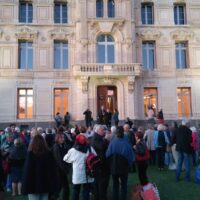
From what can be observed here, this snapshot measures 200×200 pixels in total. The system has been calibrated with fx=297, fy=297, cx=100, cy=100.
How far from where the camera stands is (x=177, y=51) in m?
27.4

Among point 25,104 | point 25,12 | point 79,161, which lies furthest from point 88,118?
point 79,161

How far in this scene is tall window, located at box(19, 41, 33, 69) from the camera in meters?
25.9

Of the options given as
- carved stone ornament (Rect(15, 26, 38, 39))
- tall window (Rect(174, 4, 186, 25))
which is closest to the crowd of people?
carved stone ornament (Rect(15, 26, 38, 39))

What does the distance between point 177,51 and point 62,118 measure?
483 inches

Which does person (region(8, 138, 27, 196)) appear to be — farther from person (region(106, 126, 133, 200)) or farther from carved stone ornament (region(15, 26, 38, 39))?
carved stone ornament (region(15, 26, 38, 39))

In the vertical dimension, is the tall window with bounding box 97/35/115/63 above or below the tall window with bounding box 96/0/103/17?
below

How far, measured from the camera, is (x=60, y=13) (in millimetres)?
26703

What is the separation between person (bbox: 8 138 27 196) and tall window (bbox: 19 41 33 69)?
1747 centimetres

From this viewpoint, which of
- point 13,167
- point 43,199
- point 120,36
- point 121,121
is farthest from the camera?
point 120,36

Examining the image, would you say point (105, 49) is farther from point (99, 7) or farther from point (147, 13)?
point (147, 13)

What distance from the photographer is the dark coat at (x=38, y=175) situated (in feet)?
17.4

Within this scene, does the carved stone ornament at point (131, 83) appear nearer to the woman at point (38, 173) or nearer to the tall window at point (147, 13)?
the tall window at point (147, 13)

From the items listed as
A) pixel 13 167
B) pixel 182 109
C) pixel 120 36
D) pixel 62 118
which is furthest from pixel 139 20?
pixel 13 167

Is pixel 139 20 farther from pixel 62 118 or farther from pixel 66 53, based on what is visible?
pixel 62 118
